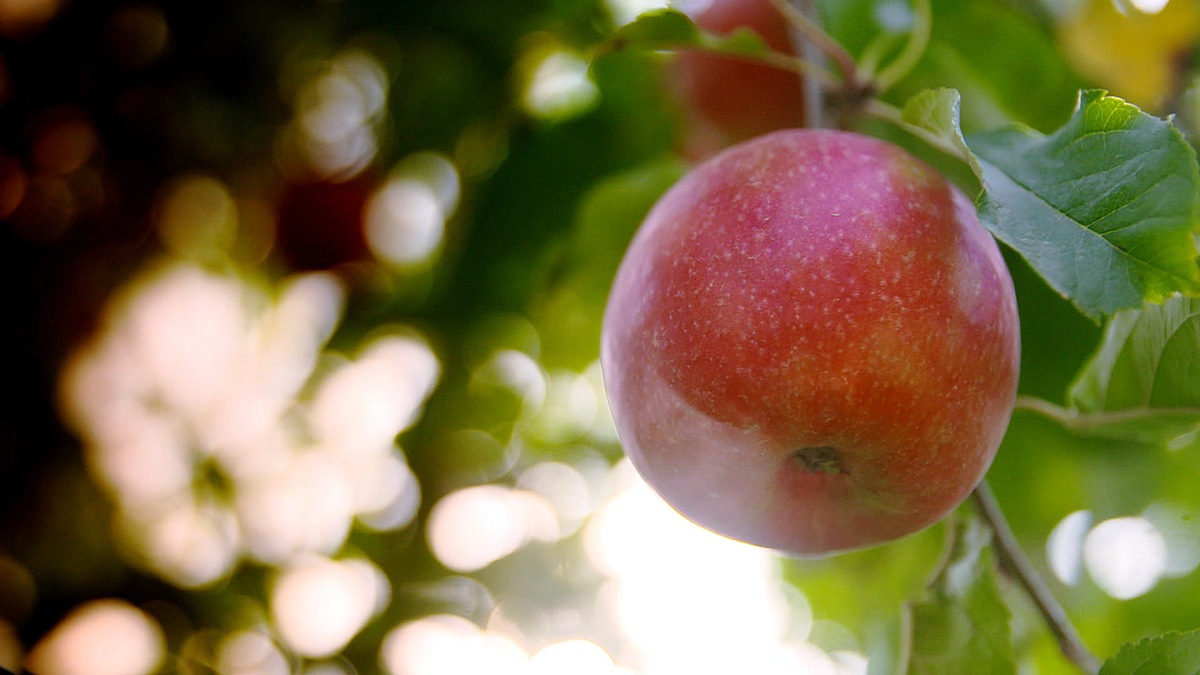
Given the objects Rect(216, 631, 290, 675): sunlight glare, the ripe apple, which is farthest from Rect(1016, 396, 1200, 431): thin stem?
Rect(216, 631, 290, 675): sunlight glare

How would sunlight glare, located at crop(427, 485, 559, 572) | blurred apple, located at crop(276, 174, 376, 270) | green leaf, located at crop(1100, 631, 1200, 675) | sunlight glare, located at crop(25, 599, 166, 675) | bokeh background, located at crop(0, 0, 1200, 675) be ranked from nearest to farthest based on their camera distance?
green leaf, located at crop(1100, 631, 1200, 675), bokeh background, located at crop(0, 0, 1200, 675), sunlight glare, located at crop(25, 599, 166, 675), blurred apple, located at crop(276, 174, 376, 270), sunlight glare, located at crop(427, 485, 559, 572)

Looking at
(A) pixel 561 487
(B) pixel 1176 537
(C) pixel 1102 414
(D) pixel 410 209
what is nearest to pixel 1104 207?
(C) pixel 1102 414

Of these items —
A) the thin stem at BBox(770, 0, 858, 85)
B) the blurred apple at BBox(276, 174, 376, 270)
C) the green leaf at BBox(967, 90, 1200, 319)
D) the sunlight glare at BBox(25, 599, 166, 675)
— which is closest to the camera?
the green leaf at BBox(967, 90, 1200, 319)

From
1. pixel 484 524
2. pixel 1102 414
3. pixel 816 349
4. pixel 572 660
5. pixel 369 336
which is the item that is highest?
pixel 816 349

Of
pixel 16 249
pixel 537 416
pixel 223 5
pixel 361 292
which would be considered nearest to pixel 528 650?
pixel 537 416

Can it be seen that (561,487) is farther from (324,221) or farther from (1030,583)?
(1030,583)

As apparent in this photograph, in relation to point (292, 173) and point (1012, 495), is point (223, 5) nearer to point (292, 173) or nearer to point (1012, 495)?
point (292, 173)

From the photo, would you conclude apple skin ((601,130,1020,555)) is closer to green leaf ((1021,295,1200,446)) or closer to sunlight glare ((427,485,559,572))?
green leaf ((1021,295,1200,446))
